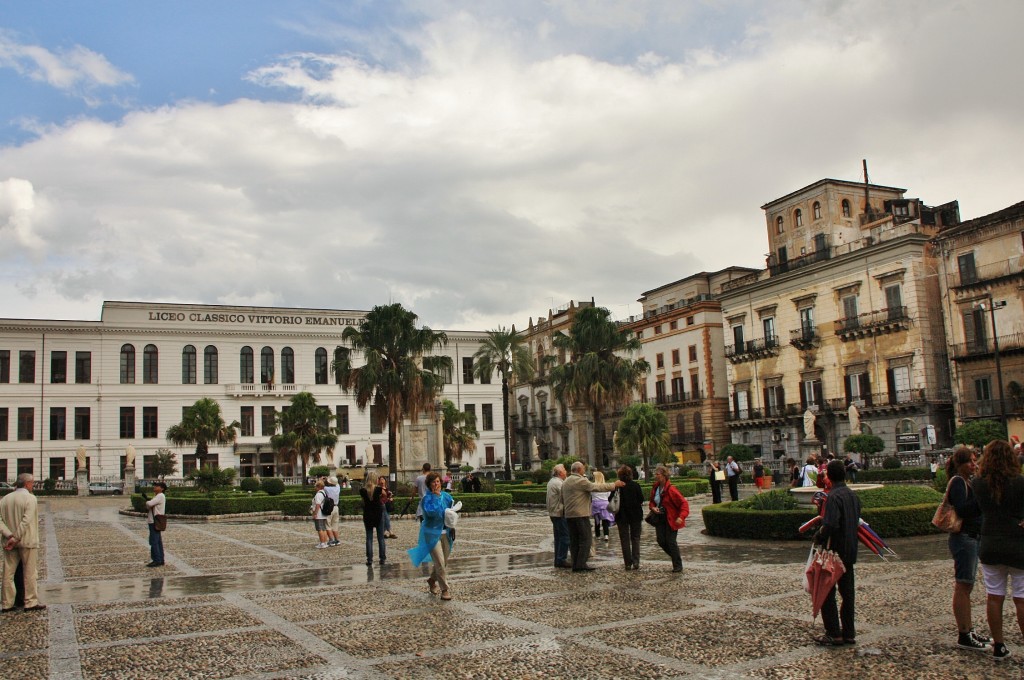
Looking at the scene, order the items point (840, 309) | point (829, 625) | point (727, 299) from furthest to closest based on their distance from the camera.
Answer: point (727, 299) → point (840, 309) → point (829, 625)

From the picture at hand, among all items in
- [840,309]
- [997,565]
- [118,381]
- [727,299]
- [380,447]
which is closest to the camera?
[997,565]

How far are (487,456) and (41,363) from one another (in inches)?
1395

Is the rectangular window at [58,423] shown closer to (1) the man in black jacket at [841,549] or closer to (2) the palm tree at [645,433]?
(2) the palm tree at [645,433]

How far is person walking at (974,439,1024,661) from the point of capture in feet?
22.3

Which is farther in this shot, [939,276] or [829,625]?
[939,276]

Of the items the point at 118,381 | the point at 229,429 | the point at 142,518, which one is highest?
the point at 118,381

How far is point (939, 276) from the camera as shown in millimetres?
45594

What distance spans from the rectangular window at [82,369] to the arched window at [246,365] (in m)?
10.7

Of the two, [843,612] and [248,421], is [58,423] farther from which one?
[843,612]

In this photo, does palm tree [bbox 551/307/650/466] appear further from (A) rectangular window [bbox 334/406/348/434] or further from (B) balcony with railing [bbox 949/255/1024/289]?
(A) rectangular window [bbox 334/406/348/434]

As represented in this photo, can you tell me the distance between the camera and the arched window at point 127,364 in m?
64.8

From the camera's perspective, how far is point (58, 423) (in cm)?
6278

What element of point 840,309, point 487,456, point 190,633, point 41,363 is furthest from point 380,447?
point 190,633

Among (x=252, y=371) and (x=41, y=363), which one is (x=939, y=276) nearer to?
(x=252, y=371)
